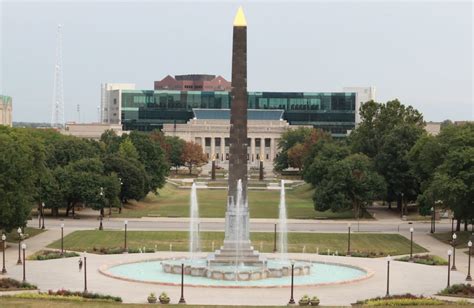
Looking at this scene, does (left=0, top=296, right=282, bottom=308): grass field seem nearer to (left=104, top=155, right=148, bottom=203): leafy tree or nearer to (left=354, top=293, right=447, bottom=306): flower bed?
(left=354, top=293, right=447, bottom=306): flower bed

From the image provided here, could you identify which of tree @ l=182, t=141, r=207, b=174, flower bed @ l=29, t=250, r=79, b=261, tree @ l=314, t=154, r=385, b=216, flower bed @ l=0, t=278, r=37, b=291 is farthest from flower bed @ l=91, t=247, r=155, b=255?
tree @ l=182, t=141, r=207, b=174

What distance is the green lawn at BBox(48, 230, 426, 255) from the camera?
2429 inches

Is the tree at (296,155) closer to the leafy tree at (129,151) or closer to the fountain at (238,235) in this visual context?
the leafy tree at (129,151)

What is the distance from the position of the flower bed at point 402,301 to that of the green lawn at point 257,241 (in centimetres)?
1981

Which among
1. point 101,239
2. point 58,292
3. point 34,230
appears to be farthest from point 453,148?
point 58,292

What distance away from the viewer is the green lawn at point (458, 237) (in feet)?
215

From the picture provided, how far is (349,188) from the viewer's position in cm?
8669

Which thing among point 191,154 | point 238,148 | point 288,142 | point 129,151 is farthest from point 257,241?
point 288,142

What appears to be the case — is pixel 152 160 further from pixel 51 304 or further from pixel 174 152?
pixel 51 304

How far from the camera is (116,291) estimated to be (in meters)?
42.4

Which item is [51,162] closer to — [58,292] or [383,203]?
[383,203]

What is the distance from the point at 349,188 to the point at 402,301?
48069 mm

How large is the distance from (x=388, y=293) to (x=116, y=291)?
40.6 feet

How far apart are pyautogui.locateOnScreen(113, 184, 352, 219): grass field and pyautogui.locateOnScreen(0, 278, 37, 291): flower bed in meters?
43.5
